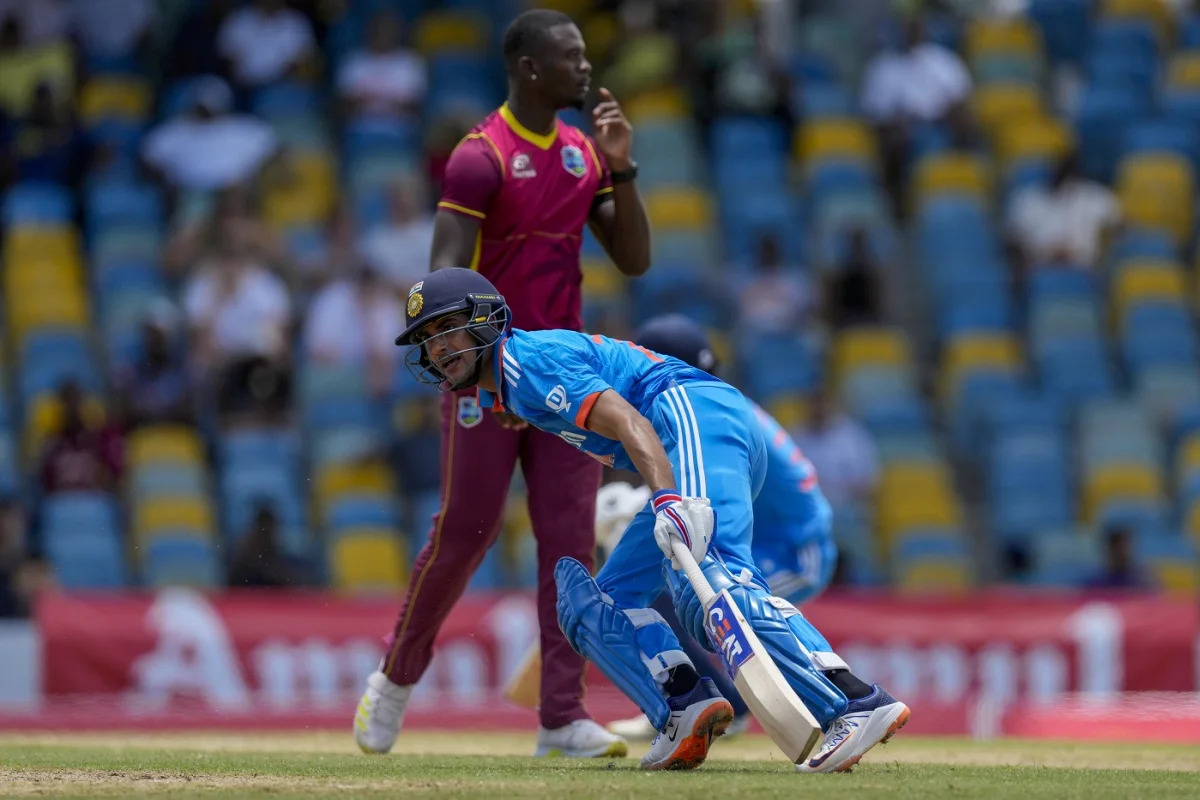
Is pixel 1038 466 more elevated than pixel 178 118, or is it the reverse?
pixel 178 118

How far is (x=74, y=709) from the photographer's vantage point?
13.0m

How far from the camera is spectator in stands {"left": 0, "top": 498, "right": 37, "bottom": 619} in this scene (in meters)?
13.9

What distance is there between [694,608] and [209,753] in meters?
2.75

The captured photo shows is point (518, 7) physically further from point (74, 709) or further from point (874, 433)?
point (74, 709)

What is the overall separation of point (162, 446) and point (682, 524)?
9.68 meters

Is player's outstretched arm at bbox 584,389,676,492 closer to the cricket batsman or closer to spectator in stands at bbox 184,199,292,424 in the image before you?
the cricket batsman

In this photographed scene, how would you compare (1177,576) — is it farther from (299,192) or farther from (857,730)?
(857,730)

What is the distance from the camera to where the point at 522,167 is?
8.27 metres

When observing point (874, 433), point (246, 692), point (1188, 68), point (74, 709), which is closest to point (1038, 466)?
point (874, 433)

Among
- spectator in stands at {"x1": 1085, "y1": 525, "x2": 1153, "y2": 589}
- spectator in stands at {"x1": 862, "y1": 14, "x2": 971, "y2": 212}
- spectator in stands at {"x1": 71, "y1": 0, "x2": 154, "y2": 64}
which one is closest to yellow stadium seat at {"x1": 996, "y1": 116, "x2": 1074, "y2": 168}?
spectator in stands at {"x1": 862, "y1": 14, "x2": 971, "y2": 212}

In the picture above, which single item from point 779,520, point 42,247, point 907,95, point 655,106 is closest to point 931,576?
point 907,95

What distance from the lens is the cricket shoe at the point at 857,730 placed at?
651 cm

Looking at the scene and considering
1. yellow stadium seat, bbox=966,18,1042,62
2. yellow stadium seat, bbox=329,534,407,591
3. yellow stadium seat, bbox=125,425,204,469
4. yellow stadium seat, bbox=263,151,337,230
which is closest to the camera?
yellow stadium seat, bbox=329,534,407,591

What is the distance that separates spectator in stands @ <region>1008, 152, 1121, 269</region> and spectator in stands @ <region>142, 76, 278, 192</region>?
7.09m
